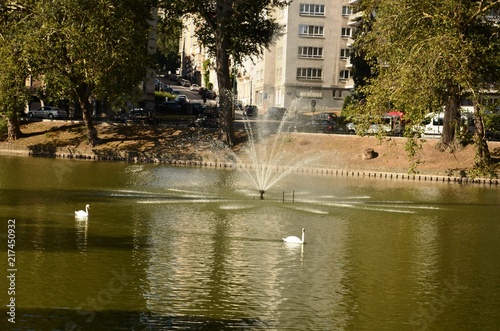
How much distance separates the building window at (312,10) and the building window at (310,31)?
194 cm

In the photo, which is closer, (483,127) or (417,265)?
(417,265)

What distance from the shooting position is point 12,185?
46.9m

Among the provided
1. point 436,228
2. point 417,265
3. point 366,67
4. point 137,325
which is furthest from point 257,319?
point 366,67

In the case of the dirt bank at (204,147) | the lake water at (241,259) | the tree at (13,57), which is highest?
the tree at (13,57)

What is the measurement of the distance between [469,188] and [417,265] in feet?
92.7

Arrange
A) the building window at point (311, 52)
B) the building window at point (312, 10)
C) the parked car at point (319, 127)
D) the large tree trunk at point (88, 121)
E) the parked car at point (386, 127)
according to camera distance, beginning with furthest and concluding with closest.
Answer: the building window at point (311, 52)
the building window at point (312, 10)
the parked car at point (319, 127)
the large tree trunk at point (88, 121)
the parked car at point (386, 127)

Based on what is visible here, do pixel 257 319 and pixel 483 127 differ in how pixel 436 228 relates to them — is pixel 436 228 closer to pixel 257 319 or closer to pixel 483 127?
pixel 483 127

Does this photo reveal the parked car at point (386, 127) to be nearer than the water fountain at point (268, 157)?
Yes

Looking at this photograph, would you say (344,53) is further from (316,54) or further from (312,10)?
(312,10)

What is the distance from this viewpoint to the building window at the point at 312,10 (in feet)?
406

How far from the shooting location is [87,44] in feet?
212

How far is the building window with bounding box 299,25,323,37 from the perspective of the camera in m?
125

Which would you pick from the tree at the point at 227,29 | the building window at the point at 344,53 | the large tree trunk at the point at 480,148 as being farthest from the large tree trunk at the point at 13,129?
the building window at the point at 344,53

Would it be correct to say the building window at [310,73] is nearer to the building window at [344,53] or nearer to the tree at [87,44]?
the building window at [344,53]
